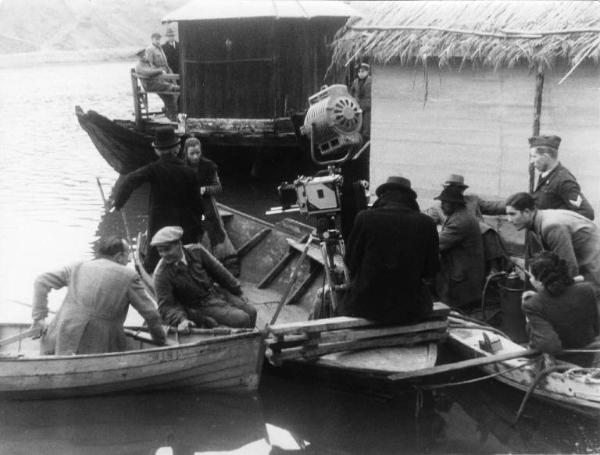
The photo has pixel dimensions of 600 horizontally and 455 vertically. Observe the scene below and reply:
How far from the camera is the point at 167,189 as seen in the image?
8492 millimetres

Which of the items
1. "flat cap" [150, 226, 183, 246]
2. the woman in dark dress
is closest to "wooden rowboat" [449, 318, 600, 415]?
"flat cap" [150, 226, 183, 246]

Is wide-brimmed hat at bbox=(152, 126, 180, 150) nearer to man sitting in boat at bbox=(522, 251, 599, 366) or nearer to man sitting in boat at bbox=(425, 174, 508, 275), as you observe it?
man sitting in boat at bbox=(425, 174, 508, 275)

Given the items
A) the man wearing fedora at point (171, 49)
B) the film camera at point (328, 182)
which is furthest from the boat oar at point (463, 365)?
the man wearing fedora at point (171, 49)

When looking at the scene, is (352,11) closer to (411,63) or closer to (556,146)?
(411,63)

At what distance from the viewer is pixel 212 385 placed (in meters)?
7.14

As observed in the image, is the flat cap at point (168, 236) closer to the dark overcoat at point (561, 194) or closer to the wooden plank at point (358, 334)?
the wooden plank at point (358, 334)

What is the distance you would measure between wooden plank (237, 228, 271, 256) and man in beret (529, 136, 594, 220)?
12.1 feet

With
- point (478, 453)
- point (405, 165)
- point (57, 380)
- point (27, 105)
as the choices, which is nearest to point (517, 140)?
point (405, 165)

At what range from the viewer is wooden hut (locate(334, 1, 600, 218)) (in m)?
8.60

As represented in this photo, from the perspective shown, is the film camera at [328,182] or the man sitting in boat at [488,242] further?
the man sitting in boat at [488,242]

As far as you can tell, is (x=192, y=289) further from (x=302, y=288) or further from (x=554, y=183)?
(x=554, y=183)

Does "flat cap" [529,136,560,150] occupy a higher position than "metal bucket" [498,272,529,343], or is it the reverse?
"flat cap" [529,136,560,150]

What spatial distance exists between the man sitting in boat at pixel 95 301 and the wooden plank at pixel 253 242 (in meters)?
3.31

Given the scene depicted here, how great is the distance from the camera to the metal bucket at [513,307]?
7.45 metres
